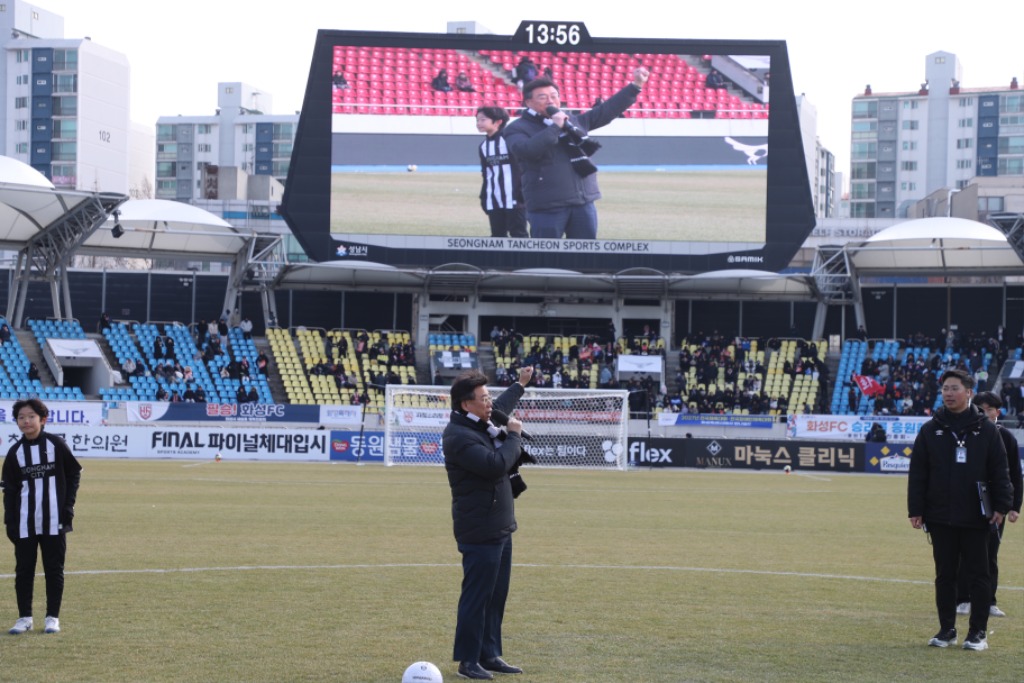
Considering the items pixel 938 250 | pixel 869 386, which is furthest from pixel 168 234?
pixel 938 250

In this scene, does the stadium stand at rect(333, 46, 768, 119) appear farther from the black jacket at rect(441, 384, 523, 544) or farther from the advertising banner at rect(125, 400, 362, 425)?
the black jacket at rect(441, 384, 523, 544)

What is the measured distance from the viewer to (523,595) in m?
13.9

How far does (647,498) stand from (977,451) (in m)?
18.7

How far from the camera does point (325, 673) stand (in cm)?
971

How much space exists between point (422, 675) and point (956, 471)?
5.16m

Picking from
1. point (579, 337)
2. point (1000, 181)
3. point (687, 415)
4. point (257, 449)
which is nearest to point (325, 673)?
point (257, 449)

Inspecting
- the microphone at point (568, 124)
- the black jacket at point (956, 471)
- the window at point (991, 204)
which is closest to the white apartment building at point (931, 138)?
the window at point (991, 204)

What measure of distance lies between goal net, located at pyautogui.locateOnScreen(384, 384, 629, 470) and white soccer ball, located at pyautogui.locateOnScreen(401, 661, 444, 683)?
29866 millimetres

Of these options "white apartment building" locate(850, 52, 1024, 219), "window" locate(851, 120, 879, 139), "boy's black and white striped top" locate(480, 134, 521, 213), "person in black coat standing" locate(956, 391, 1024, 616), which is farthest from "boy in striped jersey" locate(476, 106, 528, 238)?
"window" locate(851, 120, 879, 139)

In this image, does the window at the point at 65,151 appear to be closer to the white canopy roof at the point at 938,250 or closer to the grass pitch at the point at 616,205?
the grass pitch at the point at 616,205

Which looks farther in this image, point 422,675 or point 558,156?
point 558,156

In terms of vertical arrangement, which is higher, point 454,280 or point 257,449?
point 454,280

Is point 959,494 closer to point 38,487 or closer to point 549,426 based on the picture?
point 38,487

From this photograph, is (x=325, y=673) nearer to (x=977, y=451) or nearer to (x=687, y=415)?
(x=977, y=451)
